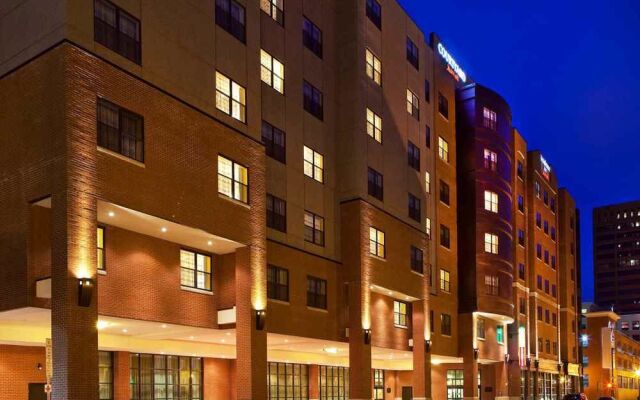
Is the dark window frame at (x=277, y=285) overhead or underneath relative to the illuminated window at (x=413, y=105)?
underneath

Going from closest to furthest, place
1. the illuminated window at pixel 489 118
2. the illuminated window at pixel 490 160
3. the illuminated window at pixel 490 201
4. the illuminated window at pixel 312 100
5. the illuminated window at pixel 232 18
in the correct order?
1. the illuminated window at pixel 232 18
2. the illuminated window at pixel 312 100
3. the illuminated window at pixel 490 201
4. the illuminated window at pixel 490 160
5. the illuminated window at pixel 489 118

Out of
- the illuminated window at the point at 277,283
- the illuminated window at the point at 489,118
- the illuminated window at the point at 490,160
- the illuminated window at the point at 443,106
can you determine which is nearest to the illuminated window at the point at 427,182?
the illuminated window at the point at 443,106

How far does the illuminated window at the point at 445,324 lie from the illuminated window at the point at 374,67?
65.6 ft

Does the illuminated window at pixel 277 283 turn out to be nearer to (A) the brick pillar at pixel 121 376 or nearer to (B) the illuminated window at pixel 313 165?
(B) the illuminated window at pixel 313 165

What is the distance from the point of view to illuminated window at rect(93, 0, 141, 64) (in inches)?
1018

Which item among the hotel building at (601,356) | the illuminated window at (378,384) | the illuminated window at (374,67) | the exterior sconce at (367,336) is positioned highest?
the illuminated window at (374,67)

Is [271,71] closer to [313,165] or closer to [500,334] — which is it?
[313,165]

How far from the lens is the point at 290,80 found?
126ft

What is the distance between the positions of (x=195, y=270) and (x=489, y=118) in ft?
132

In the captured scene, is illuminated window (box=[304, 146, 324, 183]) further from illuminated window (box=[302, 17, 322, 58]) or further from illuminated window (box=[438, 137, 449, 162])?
illuminated window (box=[438, 137, 449, 162])

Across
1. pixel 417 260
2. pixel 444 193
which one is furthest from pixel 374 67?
pixel 444 193

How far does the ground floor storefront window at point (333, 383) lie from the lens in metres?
51.7

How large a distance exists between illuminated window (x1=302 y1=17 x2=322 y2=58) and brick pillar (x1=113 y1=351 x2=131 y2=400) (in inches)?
755

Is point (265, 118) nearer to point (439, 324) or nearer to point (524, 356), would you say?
point (439, 324)
